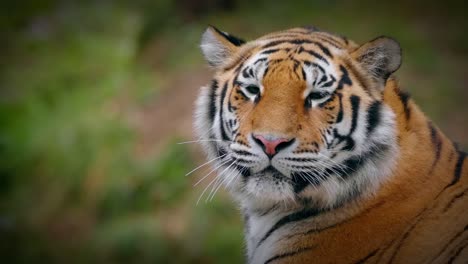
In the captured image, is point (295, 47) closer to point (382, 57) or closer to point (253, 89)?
point (253, 89)

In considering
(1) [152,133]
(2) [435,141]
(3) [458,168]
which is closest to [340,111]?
A: (2) [435,141]

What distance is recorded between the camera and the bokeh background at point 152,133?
21.6 ft

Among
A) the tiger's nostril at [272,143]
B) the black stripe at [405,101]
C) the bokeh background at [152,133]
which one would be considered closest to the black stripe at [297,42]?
the black stripe at [405,101]

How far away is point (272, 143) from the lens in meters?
2.82

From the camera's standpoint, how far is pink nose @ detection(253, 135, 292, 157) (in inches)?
111

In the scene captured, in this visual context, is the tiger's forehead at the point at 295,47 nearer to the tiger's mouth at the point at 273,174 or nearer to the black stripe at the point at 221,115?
the black stripe at the point at 221,115

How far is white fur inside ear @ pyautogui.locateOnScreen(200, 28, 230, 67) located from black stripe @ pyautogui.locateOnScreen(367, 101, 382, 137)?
27.3 inches

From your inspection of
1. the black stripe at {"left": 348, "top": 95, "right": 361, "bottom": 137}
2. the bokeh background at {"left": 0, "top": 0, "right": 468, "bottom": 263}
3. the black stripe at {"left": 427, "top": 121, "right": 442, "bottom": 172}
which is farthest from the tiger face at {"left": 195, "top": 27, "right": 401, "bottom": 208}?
the bokeh background at {"left": 0, "top": 0, "right": 468, "bottom": 263}

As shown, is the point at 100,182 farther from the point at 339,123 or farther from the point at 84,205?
the point at 339,123

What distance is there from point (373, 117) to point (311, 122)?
0.84 feet

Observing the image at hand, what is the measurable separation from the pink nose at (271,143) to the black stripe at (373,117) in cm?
34

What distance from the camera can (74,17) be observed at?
11711 millimetres

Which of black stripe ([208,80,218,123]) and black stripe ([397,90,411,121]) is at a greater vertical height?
black stripe ([208,80,218,123])

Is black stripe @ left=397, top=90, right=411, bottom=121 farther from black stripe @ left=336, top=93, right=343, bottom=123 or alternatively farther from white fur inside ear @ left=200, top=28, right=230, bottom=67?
white fur inside ear @ left=200, top=28, right=230, bottom=67
